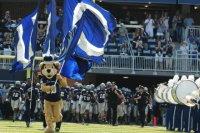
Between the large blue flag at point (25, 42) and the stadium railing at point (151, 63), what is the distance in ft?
30.5

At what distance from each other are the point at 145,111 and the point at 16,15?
13.7m

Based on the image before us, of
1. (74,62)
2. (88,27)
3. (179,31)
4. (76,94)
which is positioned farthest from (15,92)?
(74,62)

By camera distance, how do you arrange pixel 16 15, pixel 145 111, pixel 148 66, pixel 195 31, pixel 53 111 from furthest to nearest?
pixel 16 15 → pixel 195 31 → pixel 148 66 → pixel 145 111 → pixel 53 111

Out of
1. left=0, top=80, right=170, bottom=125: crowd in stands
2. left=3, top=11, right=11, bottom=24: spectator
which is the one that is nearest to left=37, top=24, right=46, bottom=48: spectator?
left=3, top=11, right=11, bottom=24: spectator

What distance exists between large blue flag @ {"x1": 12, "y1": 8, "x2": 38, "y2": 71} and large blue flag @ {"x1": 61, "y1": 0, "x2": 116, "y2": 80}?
2460mm

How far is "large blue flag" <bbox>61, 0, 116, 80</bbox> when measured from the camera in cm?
2798

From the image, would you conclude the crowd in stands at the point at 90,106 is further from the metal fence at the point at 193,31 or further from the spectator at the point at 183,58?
the metal fence at the point at 193,31

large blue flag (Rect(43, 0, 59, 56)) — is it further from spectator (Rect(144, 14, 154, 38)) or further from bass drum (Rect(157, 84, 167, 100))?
spectator (Rect(144, 14, 154, 38))

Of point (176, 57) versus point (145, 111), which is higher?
point (176, 57)

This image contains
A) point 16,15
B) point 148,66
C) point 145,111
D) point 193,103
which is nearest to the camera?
point 193,103

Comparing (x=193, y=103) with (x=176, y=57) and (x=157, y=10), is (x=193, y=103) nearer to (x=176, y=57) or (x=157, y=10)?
(x=176, y=57)

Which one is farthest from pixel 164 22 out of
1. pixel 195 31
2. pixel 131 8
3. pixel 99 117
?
pixel 99 117

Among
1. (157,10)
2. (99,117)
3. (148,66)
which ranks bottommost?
(99,117)

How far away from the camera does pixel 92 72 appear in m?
41.9
